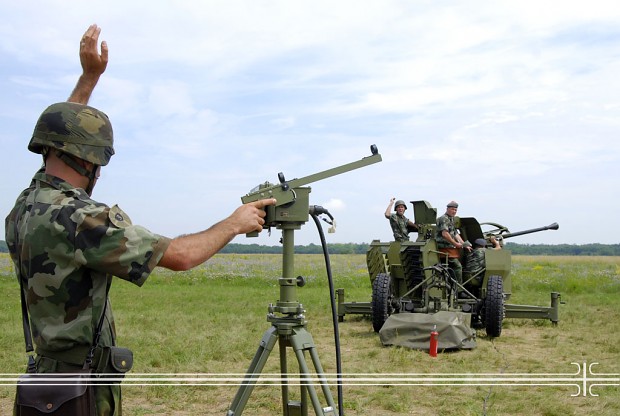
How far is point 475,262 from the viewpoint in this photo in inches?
482

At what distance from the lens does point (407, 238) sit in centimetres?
1321

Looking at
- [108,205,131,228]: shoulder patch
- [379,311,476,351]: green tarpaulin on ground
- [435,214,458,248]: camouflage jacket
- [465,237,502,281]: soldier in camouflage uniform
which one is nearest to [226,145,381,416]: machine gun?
[108,205,131,228]: shoulder patch

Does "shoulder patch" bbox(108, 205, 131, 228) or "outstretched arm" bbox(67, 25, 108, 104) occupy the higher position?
"outstretched arm" bbox(67, 25, 108, 104)

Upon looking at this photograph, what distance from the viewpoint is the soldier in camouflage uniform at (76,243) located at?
2480mm

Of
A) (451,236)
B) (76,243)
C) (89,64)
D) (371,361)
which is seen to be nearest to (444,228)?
(451,236)

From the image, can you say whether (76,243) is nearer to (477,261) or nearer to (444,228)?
(444,228)

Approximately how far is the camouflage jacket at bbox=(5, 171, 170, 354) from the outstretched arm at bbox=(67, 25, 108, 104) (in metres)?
0.63

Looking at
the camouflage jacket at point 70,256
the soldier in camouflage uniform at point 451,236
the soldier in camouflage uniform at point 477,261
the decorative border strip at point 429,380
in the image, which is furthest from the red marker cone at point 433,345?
the camouflage jacket at point 70,256

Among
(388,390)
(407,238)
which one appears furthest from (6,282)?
(388,390)

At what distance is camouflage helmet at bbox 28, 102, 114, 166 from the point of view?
265cm

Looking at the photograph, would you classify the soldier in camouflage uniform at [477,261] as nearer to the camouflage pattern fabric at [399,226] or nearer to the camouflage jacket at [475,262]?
the camouflage jacket at [475,262]

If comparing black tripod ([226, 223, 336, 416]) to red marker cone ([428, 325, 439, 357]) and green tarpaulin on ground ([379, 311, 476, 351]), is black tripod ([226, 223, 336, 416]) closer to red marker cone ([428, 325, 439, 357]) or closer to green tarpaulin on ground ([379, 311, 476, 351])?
red marker cone ([428, 325, 439, 357])

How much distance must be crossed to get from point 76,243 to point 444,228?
10010 mm

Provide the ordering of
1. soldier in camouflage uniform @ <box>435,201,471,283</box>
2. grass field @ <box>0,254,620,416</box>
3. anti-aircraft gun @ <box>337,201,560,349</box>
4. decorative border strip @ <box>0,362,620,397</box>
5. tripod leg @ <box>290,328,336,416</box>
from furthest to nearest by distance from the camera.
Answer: soldier in camouflage uniform @ <box>435,201,471,283</box>, anti-aircraft gun @ <box>337,201,560,349</box>, decorative border strip @ <box>0,362,620,397</box>, grass field @ <box>0,254,620,416</box>, tripod leg @ <box>290,328,336,416</box>
